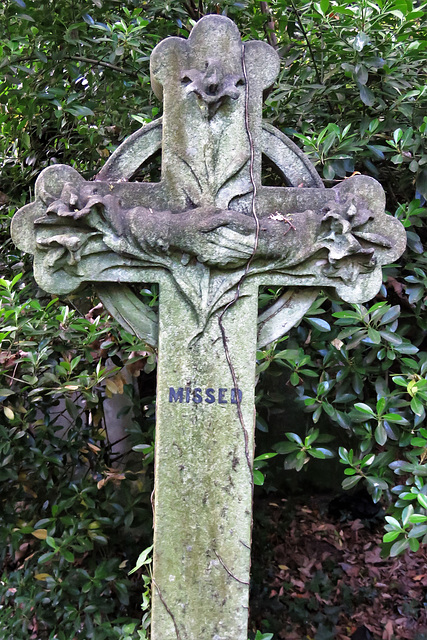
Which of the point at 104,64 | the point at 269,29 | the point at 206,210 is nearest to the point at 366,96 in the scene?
the point at 269,29

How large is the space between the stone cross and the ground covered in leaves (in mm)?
1580

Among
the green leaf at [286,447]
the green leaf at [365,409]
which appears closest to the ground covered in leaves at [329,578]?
the green leaf at [286,447]

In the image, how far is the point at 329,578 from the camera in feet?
11.8

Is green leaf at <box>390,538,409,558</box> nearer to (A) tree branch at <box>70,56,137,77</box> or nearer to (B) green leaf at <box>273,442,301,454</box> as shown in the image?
(B) green leaf at <box>273,442,301,454</box>

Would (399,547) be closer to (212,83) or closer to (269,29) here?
(212,83)

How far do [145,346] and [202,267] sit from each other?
0.80 meters

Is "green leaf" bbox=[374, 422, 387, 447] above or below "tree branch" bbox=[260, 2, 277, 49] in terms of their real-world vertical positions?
below

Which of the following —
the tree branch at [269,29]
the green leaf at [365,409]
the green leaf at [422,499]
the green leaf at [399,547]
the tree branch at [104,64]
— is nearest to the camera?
the green leaf at [422,499]

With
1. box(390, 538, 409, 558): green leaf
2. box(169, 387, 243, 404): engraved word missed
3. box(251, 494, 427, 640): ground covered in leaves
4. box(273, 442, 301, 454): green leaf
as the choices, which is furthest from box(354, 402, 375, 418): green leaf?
box(251, 494, 427, 640): ground covered in leaves

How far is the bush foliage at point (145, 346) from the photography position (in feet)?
7.79

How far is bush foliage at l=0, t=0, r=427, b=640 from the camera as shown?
93.5 inches

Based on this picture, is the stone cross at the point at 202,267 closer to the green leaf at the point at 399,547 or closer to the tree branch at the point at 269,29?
the green leaf at the point at 399,547

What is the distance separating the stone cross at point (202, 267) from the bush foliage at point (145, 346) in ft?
1.47

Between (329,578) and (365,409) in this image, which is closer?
(365,409)
